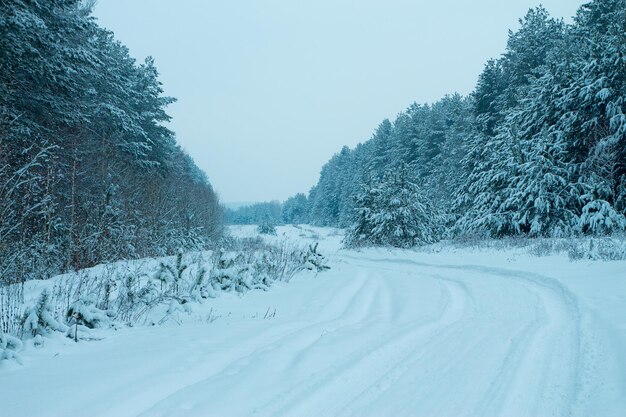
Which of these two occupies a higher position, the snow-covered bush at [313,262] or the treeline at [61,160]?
the treeline at [61,160]

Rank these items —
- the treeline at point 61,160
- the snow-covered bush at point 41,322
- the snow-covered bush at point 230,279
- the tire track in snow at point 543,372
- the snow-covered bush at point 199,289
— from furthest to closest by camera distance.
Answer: the treeline at point 61,160 → the snow-covered bush at point 230,279 → the snow-covered bush at point 199,289 → the snow-covered bush at point 41,322 → the tire track in snow at point 543,372

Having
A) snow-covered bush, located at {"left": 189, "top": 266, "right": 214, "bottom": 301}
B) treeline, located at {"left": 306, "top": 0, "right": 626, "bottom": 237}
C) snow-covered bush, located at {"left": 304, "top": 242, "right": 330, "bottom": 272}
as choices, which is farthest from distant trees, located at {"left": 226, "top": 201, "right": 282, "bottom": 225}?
snow-covered bush, located at {"left": 189, "top": 266, "right": 214, "bottom": 301}

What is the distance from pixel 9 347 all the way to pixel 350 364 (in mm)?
3338

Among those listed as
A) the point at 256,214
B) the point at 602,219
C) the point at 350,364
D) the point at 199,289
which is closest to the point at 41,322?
the point at 199,289

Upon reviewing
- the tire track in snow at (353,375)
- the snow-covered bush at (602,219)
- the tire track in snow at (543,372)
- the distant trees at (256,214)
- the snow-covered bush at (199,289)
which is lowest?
the tire track in snow at (543,372)

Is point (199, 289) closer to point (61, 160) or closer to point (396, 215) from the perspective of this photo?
point (61, 160)

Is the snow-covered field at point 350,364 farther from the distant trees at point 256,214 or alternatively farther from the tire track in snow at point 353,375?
the distant trees at point 256,214

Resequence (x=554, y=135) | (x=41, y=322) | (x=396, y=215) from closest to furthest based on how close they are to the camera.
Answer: (x=41, y=322)
(x=554, y=135)
(x=396, y=215)

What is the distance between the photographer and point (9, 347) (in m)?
3.60

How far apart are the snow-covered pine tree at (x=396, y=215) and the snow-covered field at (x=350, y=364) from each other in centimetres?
2055

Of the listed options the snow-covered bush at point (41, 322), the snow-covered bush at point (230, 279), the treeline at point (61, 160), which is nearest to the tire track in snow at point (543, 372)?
the snow-covered bush at point (41, 322)

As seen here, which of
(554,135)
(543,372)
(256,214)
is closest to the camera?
(543,372)

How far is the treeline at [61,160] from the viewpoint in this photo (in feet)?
28.6

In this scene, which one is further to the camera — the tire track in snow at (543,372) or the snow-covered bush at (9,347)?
the snow-covered bush at (9,347)
